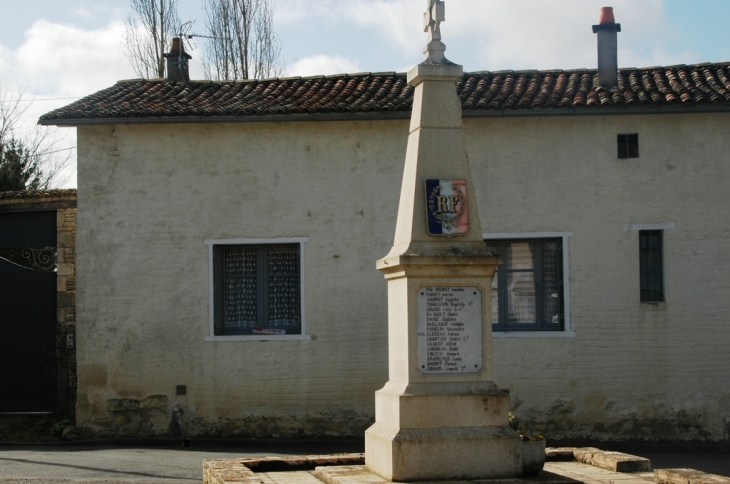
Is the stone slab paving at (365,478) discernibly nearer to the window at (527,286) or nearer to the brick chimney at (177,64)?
the window at (527,286)

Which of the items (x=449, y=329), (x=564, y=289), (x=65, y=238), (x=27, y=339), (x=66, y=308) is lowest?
(x=27, y=339)

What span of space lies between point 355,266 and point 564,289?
301 cm

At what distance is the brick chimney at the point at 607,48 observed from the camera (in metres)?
15.3

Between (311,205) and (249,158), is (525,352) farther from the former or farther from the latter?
(249,158)

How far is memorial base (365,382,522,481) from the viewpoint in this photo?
803cm

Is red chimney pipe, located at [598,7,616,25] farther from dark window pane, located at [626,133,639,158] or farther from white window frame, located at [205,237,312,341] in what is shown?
white window frame, located at [205,237,312,341]

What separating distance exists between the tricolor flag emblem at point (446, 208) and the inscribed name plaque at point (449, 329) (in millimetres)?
491

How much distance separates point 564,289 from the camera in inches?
567

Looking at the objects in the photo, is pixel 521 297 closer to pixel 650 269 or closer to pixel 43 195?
pixel 650 269

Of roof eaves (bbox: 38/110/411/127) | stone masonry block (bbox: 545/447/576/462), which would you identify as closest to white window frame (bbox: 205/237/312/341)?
roof eaves (bbox: 38/110/411/127)

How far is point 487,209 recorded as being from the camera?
14.6m

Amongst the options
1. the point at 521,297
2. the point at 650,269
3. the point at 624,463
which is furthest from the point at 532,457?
the point at 650,269

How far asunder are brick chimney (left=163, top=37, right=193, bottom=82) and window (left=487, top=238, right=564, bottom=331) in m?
6.19

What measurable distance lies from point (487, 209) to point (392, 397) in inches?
263
